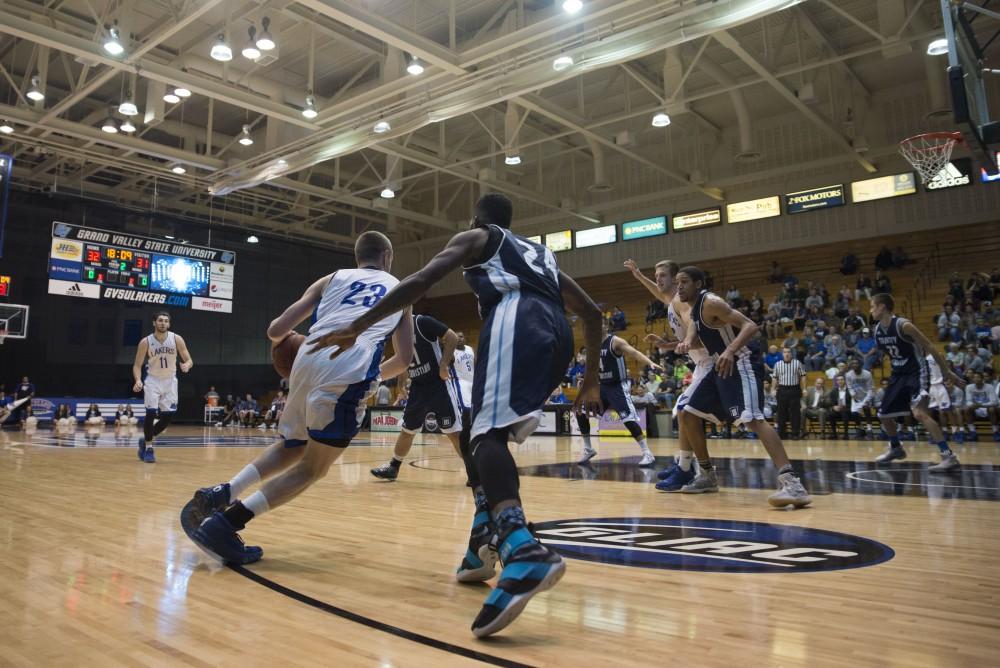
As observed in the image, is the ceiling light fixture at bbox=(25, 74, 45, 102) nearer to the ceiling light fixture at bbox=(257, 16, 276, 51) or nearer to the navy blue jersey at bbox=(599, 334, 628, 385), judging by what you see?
the ceiling light fixture at bbox=(257, 16, 276, 51)

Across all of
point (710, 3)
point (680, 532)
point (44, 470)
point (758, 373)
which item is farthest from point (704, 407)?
point (710, 3)

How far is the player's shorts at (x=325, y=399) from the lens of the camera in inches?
123

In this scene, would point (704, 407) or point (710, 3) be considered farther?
point (710, 3)

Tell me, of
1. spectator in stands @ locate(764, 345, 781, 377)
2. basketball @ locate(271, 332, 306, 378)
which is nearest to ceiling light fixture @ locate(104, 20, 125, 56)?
basketball @ locate(271, 332, 306, 378)

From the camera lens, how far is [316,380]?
3.16 metres

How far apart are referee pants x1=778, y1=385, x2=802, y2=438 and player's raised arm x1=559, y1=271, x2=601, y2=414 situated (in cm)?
1201

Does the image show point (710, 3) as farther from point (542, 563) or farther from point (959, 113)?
point (542, 563)

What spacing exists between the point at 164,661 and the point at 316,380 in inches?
58.0

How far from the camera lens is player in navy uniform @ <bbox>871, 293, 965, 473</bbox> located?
7.10m

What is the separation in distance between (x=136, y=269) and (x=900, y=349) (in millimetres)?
18080

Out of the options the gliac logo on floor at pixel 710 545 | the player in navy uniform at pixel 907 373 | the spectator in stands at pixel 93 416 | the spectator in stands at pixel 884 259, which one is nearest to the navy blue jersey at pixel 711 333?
the gliac logo on floor at pixel 710 545

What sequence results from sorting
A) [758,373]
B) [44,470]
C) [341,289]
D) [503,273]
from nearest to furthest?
[503,273] < [341,289] < [758,373] < [44,470]

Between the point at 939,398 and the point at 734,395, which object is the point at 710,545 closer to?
the point at 734,395

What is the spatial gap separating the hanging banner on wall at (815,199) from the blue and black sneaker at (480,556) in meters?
20.7
